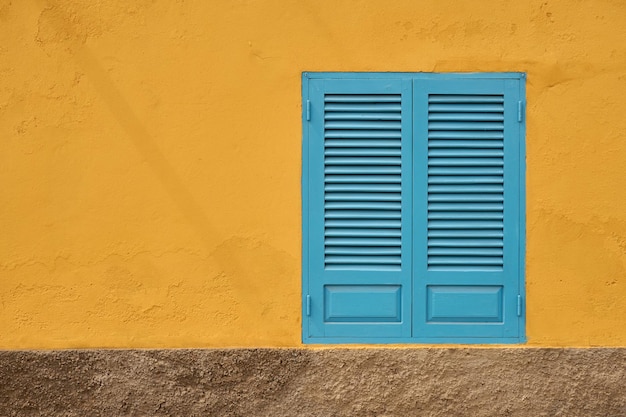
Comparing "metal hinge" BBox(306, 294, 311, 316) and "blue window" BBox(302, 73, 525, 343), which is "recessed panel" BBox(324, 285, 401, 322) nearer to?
"blue window" BBox(302, 73, 525, 343)

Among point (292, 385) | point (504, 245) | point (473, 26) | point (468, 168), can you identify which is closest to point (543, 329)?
point (504, 245)

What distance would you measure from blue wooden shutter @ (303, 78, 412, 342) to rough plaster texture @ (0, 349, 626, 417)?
0.20 metres

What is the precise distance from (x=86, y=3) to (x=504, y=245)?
8.72 ft

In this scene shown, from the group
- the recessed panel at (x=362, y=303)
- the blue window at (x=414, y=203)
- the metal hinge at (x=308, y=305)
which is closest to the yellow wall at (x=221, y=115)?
the blue window at (x=414, y=203)

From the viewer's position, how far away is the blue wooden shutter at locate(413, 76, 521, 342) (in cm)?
445

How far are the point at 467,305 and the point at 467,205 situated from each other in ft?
1.81

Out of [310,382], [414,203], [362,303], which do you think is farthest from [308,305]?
[414,203]

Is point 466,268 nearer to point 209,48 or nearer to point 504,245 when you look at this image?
point 504,245

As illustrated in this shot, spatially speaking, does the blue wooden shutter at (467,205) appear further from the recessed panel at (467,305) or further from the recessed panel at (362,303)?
the recessed panel at (362,303)

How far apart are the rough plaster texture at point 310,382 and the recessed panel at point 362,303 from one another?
197 mm

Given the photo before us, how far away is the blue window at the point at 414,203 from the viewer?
4449 mm

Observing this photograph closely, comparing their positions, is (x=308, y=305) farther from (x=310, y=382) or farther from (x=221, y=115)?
(x=221, y=115)

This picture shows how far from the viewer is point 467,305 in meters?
4.46

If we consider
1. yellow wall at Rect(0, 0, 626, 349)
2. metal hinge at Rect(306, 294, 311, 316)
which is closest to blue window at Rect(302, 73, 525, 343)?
metal hinge at Rect(306, 294, 311, 316)
